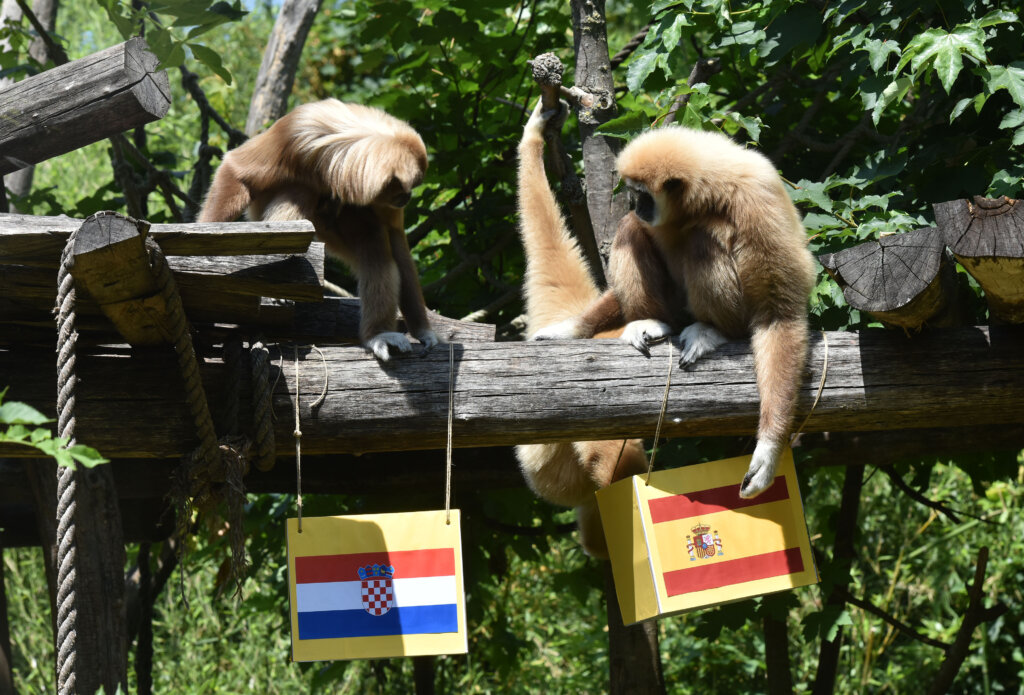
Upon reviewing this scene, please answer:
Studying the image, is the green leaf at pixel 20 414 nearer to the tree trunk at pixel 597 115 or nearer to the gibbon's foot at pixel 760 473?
the gibbon's foot at pixel 760 473

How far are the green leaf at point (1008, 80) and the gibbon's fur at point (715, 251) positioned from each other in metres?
0.78

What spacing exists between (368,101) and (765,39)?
2.37 meters

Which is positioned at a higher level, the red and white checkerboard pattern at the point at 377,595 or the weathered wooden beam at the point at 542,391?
the weathered wooden beam at the point at 542,391

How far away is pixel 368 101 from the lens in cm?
526

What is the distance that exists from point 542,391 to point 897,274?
1194mm

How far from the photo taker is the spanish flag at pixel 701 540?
2.82 meters

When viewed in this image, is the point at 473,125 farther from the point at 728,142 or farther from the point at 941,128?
the point at 941,128

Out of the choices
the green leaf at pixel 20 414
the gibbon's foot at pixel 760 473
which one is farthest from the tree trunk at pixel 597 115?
the green leaf at pixel 20 414

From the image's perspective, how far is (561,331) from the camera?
3738 millimetres

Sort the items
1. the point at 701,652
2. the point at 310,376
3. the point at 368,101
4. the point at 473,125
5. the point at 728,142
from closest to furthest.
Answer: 1. the point at 310,376
2. the point at 728,142
3. the point at 473,125
4. the point at 368,101
5. the point at 701,652

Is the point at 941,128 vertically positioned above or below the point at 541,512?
above

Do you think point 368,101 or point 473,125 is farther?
point 368,101

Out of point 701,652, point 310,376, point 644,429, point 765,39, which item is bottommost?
point 701,652

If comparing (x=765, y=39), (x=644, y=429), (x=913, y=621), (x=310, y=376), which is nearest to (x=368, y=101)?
(x=765, y=39)
